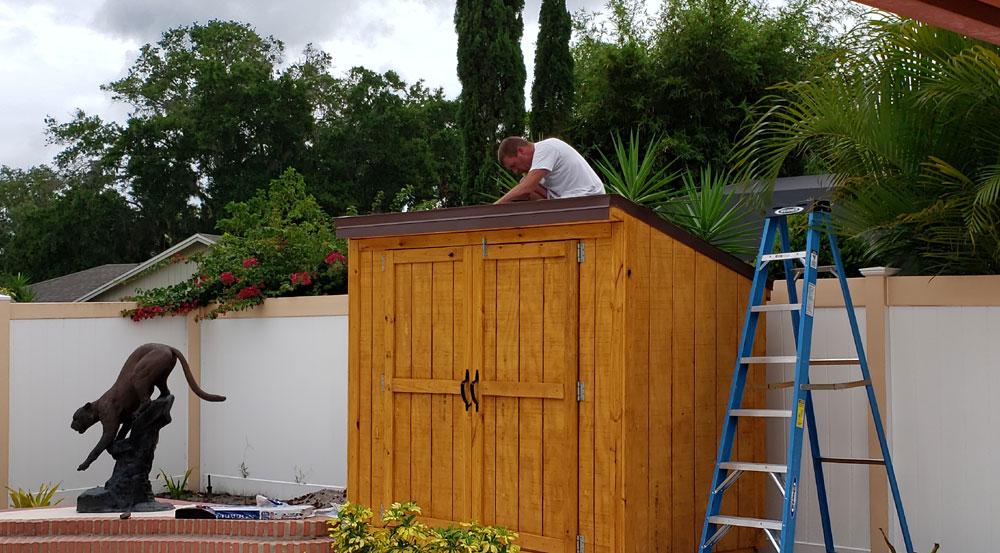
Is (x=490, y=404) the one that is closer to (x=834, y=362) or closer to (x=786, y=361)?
(x=786, y=361)

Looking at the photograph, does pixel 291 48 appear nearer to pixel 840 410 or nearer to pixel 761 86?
pixel 761 86

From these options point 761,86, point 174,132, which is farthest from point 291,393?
point 174,132

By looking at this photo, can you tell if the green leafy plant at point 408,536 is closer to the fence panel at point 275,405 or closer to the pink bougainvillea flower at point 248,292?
the fence panel at point 275,405

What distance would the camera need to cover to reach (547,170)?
6219 mm

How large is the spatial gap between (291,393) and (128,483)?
2254mm

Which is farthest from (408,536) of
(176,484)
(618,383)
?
(176,484)

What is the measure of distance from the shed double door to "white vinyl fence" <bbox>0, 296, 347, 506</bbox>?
2.69 metres

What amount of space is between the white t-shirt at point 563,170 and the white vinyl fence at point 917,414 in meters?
1.54

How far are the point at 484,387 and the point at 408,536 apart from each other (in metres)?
0.97

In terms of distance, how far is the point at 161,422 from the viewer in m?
7.45

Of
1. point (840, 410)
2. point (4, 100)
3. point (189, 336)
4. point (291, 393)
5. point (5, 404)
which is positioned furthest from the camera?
point (4, 100)

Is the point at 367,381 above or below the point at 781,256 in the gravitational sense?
below

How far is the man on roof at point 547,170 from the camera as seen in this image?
6176 millimetres

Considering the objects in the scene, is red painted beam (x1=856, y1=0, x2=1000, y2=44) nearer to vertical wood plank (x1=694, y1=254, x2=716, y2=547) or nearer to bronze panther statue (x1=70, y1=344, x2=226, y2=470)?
vertical wood plank (x1=694, y1=254, x2=716, y2=547)
